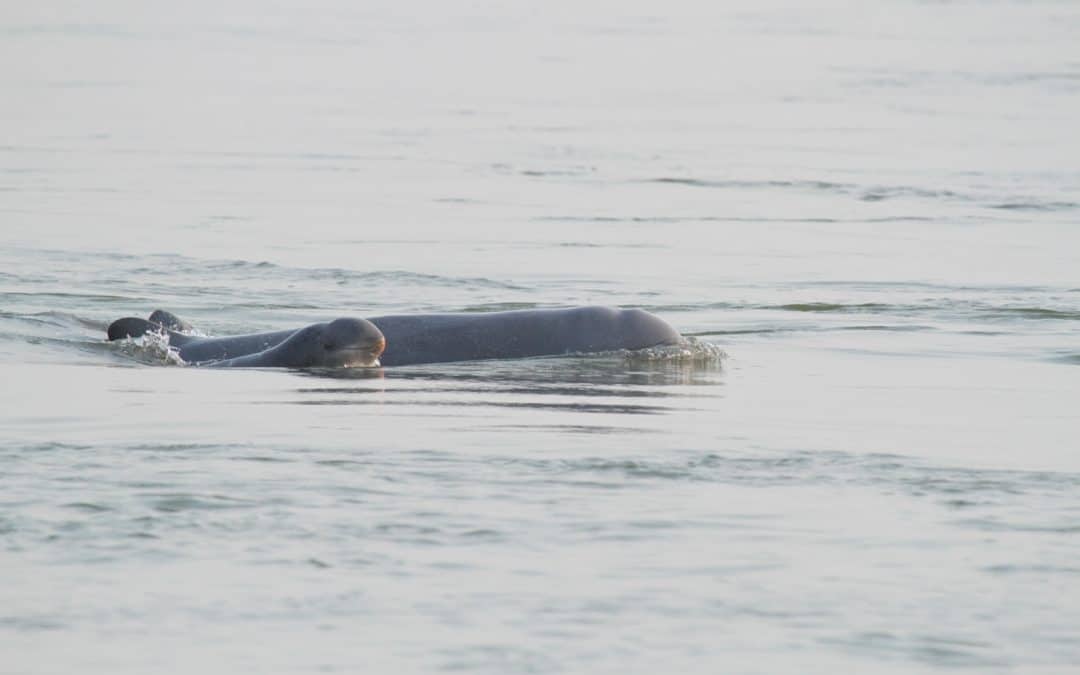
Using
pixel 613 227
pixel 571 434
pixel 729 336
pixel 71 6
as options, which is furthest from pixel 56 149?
pixel 71 6

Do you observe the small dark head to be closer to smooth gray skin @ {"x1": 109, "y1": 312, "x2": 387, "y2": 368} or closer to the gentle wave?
smooth gray skin @ {"x1": 109, "y1": 312, "x2": 387, "y2": 368}

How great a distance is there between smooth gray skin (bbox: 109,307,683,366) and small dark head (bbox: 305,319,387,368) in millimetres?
424

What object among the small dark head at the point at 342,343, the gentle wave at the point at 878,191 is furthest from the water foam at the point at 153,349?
the gentle wave at the point at 878,191

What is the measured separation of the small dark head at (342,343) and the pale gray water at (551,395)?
0.85ft

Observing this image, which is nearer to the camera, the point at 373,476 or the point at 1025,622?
the point at 1025,622

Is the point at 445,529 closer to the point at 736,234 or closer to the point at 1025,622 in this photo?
the point at 1025,622

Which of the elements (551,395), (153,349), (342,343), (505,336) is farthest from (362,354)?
(153,349)

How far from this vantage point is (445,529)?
707 cm

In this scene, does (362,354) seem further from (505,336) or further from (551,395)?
(551,395)

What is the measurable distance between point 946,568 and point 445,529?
160cm

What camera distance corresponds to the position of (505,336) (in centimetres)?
1243

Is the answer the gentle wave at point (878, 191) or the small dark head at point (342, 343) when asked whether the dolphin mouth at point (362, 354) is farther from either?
the gentle wave at point (878, 191)

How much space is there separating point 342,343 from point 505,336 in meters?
1.18

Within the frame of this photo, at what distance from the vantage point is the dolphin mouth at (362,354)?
38.3 feet
